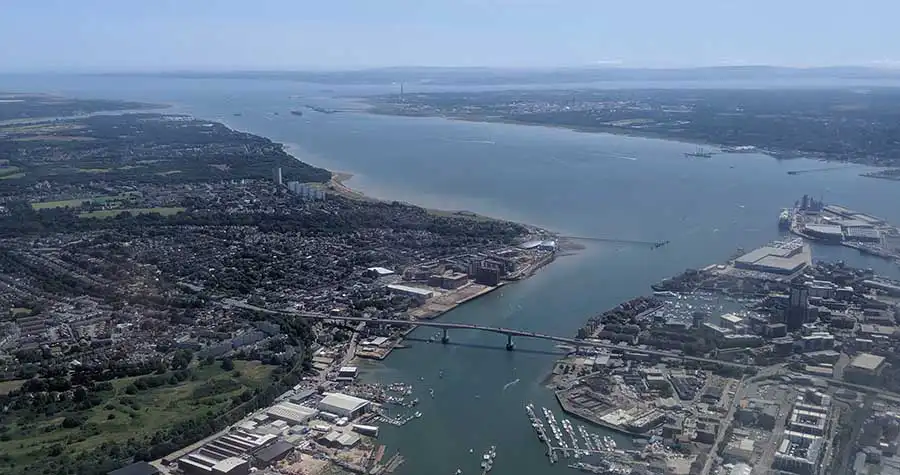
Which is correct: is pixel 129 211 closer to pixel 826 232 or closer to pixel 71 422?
pixel 71 422

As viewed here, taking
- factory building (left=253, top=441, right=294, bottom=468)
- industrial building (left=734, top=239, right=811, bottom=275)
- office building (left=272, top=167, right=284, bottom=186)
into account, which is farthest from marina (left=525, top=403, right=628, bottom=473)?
office building (left=272, top=167, right=284, bottom=186)

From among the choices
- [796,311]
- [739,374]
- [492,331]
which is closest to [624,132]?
[796,311]

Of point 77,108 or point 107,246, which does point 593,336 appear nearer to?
point 107,246

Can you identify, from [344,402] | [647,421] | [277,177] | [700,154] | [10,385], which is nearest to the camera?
[647,421]

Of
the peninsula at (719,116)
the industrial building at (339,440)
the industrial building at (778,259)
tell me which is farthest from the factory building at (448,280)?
the peninsula at (719,116)

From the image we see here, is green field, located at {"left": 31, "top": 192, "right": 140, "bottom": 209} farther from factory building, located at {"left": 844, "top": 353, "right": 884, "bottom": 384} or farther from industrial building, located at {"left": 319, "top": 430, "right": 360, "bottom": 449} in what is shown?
factory building, located at {"left": 844, "top": 353, "right": 884, "bottom": 384}

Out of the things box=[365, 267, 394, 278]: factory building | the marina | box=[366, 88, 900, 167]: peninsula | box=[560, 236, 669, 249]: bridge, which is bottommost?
the marina

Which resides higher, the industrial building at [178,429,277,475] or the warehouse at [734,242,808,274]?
the warehouse at [734,242,808,274]
